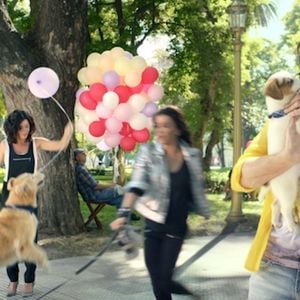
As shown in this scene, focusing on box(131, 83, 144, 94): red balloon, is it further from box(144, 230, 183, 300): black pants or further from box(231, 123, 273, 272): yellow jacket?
box(231, 123, 273, 272): yellow jacket

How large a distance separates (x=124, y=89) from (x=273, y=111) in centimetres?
595

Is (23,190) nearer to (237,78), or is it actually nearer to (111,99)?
(111,99)

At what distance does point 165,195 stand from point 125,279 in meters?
3.06

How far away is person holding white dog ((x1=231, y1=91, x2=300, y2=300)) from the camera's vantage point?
2.14 metres

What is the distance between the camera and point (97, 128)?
8.25m

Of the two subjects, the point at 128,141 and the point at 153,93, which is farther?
the point at 128,141

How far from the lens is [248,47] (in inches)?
1072

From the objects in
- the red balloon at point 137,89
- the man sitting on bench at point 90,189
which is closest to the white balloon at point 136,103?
the red balloon at point 137,89

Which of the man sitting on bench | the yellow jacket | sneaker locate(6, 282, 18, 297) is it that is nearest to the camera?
the yellow jacket

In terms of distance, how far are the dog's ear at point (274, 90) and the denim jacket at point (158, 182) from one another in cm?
239

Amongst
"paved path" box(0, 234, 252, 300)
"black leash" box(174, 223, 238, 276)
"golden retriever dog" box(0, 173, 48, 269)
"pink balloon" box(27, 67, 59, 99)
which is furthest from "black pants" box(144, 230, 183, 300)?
"pink balloon" box(27, 67, 59, 99)

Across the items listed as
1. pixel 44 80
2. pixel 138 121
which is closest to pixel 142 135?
pixel 138 121

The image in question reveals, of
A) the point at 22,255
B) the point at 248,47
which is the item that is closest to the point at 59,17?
the point at 22,255

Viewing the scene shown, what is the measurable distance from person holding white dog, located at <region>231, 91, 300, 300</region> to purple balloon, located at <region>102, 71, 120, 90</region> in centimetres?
593
